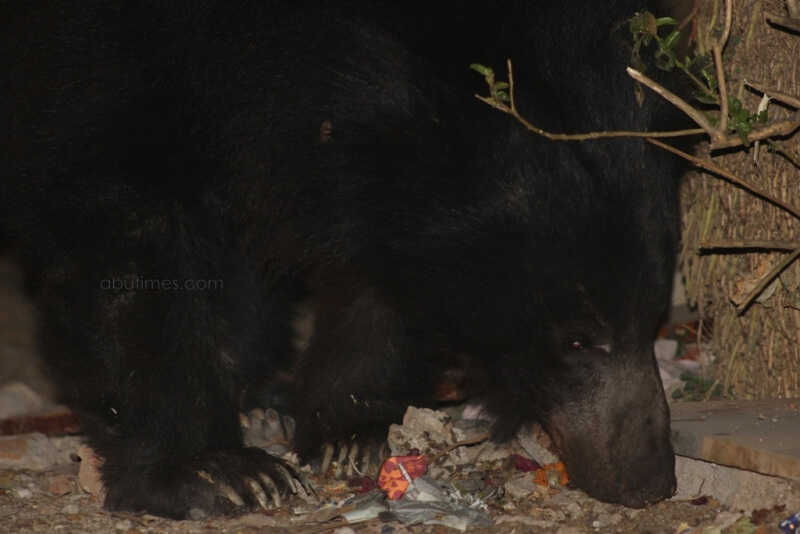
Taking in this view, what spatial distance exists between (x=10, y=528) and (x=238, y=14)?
1581 millimetres

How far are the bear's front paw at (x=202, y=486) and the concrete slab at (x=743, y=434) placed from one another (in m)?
1.18

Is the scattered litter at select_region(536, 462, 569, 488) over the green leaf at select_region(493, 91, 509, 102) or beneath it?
beneath

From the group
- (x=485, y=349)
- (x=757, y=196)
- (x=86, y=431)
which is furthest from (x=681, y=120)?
(x=86, y=431)

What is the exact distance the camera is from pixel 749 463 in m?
2.84

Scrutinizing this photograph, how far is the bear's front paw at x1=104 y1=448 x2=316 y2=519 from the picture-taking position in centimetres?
313

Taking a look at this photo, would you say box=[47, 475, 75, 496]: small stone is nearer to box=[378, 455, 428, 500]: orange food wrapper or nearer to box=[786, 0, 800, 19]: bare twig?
box=[378, 455, 428, 500]: orange food wrapper

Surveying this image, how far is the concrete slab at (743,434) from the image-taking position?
278 centimetres

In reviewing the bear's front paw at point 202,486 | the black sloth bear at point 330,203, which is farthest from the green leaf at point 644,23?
the bear's front paw at point 202,486

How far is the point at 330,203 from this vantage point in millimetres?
3082

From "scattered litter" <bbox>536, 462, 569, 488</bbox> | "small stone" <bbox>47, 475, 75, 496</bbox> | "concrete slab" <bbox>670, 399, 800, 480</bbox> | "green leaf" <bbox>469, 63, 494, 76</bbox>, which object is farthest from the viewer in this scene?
"small stone" <bbox>47, 475, 75, 496</bbox>

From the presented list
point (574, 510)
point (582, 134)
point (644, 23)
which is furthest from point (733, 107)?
point (574, 510)

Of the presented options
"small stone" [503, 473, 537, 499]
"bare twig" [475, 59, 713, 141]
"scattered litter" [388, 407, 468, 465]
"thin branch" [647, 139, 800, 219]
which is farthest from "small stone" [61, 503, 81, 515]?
"thin branch" [647, 139, 800, 219]

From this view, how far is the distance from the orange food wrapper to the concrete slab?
76 cm

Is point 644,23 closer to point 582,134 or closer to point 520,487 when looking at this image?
point 582,134
